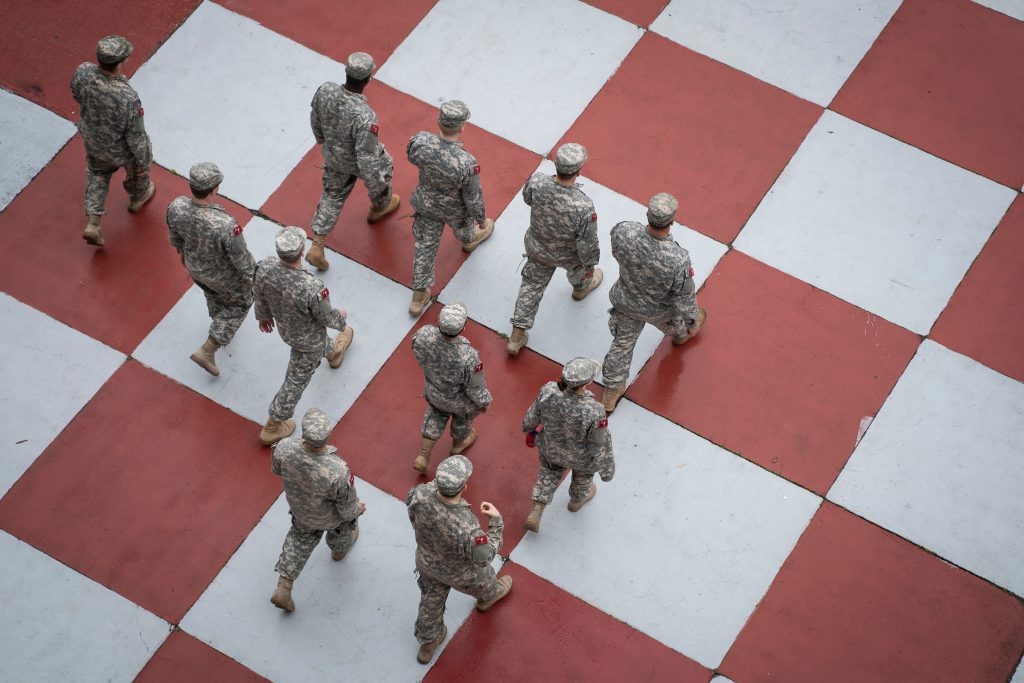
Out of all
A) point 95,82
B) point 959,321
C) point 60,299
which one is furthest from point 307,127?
point 959,321

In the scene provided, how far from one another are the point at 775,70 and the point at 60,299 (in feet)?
23.4

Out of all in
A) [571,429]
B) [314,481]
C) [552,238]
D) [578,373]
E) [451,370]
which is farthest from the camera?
[552,238]

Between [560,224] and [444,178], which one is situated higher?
[560,224]

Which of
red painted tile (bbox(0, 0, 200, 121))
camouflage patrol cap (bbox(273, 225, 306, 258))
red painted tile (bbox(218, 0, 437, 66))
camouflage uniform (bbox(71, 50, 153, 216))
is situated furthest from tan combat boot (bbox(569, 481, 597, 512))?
red painted tile (bbox(0, 0, 200, 121))

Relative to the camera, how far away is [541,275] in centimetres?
888

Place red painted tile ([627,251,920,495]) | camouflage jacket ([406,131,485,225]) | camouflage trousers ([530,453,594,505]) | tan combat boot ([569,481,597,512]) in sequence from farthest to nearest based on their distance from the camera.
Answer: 1. red painted tile ([627,251,920,495])
2. camouflage jacket ([406,131,485,225])
3. tan combat boot ([569,481,597,512])
4. camouflage trousers ([530,453,594,505])

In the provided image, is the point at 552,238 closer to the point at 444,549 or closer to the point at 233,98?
the point at 444,549

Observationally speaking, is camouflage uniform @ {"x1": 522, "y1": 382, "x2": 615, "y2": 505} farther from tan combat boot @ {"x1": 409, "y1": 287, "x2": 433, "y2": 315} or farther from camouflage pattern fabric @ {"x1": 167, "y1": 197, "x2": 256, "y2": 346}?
camouflage pattern fabric @ {"x1": 167, "y1": 197, "x2": 256, "y2": 346}

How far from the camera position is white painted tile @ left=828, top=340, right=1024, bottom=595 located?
858 centimetres

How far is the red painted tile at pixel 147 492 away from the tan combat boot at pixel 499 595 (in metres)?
1.83

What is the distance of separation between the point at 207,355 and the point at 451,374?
2.29 meters

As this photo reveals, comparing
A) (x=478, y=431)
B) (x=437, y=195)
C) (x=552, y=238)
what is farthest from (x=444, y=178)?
(x=478, y=431)

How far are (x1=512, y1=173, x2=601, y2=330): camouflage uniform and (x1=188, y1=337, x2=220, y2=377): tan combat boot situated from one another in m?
2.45

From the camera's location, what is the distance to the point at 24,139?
10289mm
